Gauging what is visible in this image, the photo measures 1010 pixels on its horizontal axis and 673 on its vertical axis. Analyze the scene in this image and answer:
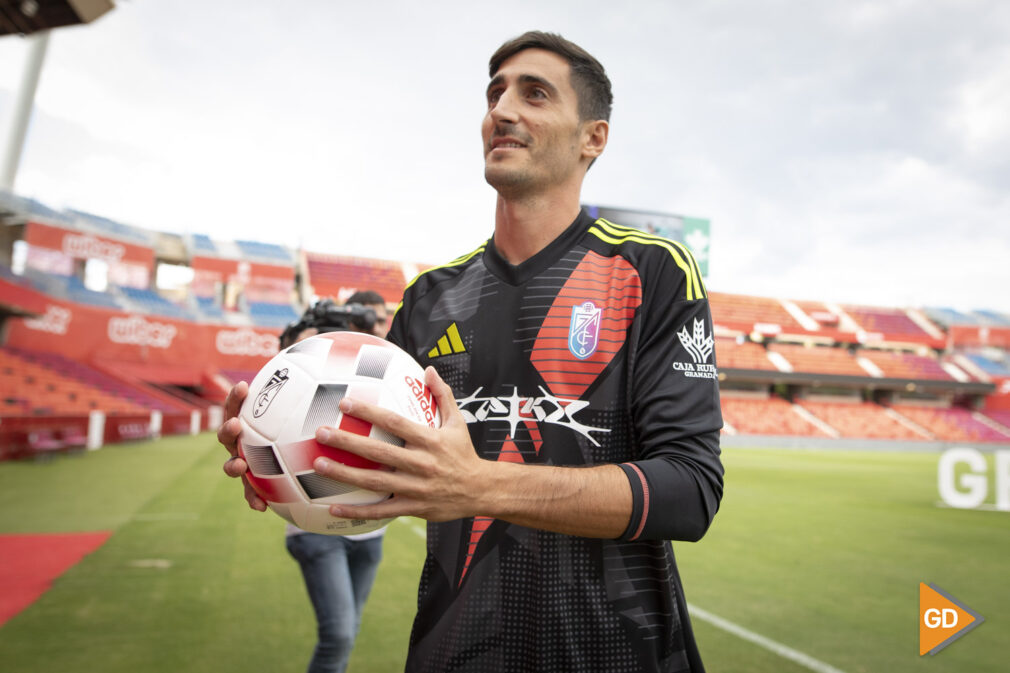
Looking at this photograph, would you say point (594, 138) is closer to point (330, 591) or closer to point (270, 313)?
point (330, 591)

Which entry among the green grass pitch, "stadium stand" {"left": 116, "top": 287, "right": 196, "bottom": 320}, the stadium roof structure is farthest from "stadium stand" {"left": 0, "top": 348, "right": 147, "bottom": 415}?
the stadium roof structure

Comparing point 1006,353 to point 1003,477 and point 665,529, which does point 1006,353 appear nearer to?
point 1003,477

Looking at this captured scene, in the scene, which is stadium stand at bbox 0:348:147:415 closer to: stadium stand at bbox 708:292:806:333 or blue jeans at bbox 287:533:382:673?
blue jeans at bbox 287:533:382:673

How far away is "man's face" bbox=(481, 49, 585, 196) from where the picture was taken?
181 centimetres

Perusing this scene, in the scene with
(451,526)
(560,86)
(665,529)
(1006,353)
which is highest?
(1006,353)

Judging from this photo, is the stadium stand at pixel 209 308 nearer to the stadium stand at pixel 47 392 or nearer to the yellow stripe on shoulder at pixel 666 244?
the stadium stand at pixel 47 392

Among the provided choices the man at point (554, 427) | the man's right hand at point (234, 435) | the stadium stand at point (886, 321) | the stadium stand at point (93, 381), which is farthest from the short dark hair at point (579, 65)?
the stadium stand at point (886, 321)

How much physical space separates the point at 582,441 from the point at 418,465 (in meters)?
0.62

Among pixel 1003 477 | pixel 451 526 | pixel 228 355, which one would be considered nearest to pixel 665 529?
pixel 451 526

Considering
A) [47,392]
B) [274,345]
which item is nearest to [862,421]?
[274,345]

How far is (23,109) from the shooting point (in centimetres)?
2667

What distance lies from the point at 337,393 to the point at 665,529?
80cm

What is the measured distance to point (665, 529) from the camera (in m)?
1.37

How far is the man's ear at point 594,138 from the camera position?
192cm
